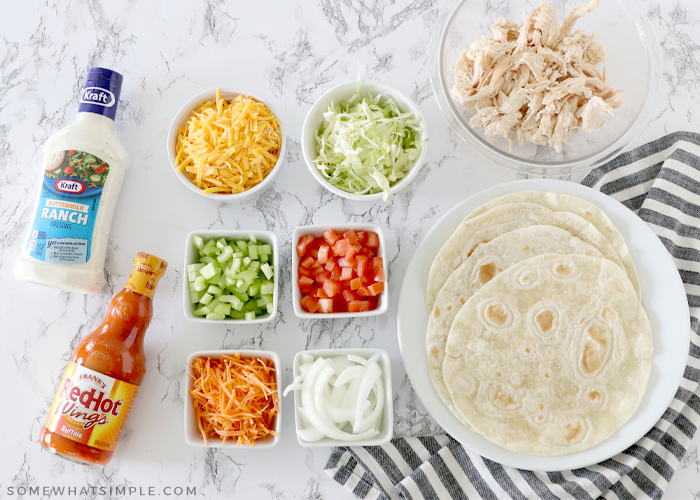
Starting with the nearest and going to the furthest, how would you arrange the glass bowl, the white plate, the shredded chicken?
the shredded chicken
the white plate
the glass bowl

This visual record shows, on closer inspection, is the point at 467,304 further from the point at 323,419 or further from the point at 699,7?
the point at 699,7

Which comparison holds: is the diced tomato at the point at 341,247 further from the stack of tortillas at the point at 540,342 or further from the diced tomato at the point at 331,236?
the stack of tortillas at the point at 540,342

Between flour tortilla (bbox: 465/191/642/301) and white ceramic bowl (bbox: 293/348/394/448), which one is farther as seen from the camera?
flour tortilla (bbox: 465/191/642/301)

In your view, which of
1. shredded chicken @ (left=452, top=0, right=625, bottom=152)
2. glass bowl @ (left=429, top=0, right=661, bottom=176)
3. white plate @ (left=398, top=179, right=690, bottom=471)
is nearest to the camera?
shredded chicken @ (left=452, top=0, right=625, bottom=152)

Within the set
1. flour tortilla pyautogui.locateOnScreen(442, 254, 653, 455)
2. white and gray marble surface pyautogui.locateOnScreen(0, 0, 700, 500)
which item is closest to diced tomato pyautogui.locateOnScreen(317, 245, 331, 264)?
white and gray marble surface pyautogui.locateOnScreen(0, 0, 700, 500)

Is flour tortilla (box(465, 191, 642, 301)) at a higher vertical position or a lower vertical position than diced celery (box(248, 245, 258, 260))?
higher

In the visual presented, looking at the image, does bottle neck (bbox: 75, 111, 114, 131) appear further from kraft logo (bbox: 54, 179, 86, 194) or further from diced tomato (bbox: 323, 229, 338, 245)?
diced tomato (bbox: 323, 229, 338, 245)

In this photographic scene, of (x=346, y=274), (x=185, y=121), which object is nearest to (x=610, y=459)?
(x=346, y=274)
